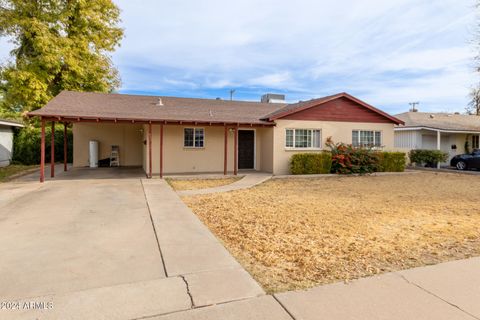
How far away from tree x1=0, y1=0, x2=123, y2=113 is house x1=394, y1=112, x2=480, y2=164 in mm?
22031

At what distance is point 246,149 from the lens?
51.0ft

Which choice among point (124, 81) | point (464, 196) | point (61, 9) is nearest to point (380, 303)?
point (464, 196)

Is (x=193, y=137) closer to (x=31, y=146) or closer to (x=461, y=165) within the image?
(x=31, y=146)

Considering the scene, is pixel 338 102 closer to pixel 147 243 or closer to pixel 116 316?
pixel 147 243

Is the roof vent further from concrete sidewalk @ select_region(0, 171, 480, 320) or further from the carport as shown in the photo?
concrete sidewalk @ select_region(0, 171, 480, 320)

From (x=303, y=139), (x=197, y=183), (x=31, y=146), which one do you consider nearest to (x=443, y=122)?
(x=303, y=139)

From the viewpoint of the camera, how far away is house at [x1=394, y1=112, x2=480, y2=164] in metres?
20.0

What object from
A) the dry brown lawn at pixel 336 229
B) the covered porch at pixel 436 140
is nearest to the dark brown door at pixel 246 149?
the dry brown lawn at pixel 336 229

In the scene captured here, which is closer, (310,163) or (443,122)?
(310,163)

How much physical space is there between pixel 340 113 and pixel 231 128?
5549mm

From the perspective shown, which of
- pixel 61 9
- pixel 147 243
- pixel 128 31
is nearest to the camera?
pixel 147 243

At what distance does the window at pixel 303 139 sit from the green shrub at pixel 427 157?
8.39 m

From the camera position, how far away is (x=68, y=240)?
4.64m

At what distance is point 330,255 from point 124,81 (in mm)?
25251
